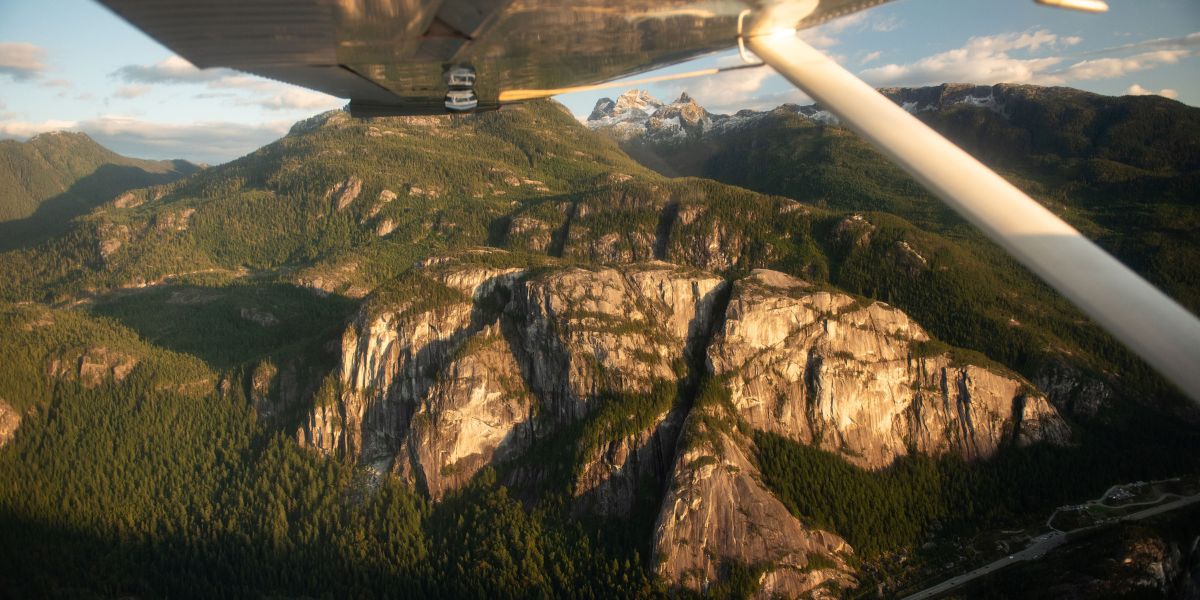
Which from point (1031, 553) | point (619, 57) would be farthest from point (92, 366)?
point (1031, 553)

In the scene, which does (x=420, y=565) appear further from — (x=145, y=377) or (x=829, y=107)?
(x=829, y=107)

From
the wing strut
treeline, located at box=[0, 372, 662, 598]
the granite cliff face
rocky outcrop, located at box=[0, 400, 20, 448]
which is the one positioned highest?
the wing strut

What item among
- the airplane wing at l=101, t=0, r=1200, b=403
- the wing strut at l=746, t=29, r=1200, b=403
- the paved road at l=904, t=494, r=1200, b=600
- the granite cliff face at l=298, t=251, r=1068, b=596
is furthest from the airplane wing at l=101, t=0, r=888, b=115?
the granite cliff face at l=298, t=251, r=1068, b=596

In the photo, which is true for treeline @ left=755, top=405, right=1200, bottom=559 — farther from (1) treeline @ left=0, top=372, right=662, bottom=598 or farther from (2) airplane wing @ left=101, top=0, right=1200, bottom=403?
(2) airplane wing @ left=101, top=0, right=1200, bottom=403

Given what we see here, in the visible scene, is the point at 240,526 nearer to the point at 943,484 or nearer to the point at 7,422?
the point at 7,422

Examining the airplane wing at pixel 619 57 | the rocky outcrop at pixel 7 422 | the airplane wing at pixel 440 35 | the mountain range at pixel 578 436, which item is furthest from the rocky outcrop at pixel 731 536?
the rocky outcrop at pixel 7 422

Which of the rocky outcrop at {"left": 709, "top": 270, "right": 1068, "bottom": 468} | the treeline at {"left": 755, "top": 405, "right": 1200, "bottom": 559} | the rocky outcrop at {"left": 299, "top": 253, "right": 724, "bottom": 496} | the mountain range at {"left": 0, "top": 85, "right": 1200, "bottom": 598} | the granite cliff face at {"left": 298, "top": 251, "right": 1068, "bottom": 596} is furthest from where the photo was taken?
the rocky outcrop at {"left": 299, "top": 253, "right": 724, "bottom": 496}

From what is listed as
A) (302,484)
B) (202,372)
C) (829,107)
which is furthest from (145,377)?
(829,107)
